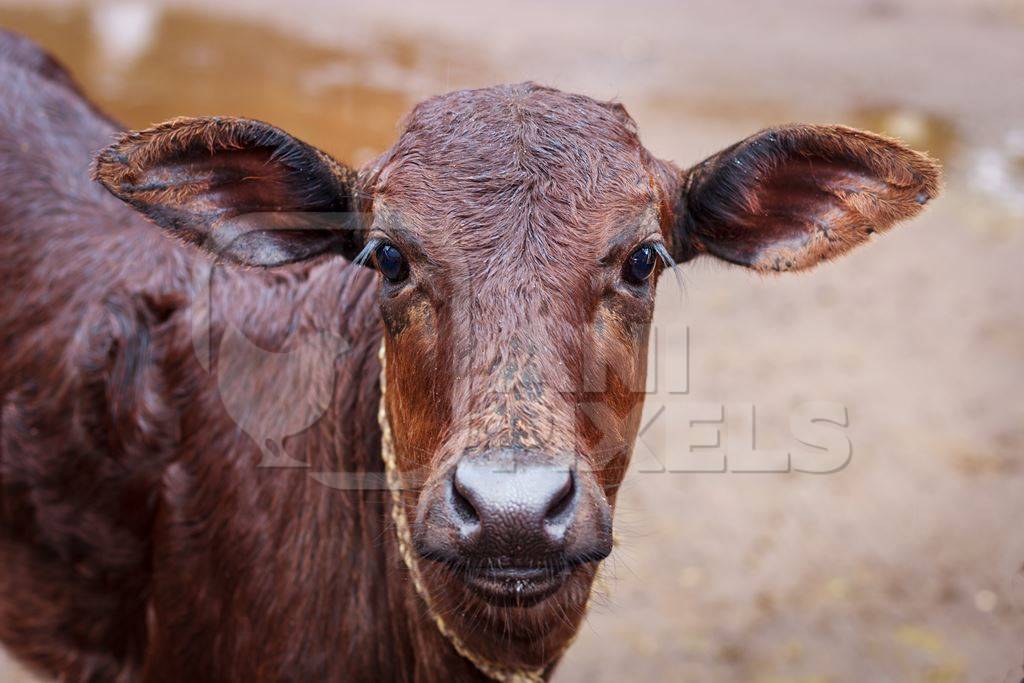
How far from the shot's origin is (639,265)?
10.1ft

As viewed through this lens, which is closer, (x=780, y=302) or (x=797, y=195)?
(x=797, y=195)

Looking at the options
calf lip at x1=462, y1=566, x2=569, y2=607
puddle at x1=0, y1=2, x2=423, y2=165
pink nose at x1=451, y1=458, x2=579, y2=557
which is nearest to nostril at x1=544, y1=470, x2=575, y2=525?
pink nose at x1=451, y1=458, x2=579, y2=557

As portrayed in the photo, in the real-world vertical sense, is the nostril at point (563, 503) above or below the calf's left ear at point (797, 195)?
below

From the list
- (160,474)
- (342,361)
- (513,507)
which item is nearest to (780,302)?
(342,361)

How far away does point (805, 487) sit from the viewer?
22.4 ft

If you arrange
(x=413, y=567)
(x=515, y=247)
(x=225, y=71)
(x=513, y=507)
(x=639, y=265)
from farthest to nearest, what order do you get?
1. (x=225, y=71)
2. (x=413, y=567)
3. (x=639, y=265)
4. (x=515, y=247)
5. (x=513, y=507)

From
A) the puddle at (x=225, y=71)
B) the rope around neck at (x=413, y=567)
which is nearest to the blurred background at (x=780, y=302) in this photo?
the puddle at (x=225, y=71)

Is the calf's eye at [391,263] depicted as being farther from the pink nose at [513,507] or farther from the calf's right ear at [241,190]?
the pink nose at [513,507]

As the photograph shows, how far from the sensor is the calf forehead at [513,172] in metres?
2.91

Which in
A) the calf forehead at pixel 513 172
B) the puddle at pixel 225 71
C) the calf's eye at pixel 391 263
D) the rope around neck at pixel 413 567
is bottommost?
the rope around neck at pixel 413 567

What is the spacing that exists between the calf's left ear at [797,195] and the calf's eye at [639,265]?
47cm

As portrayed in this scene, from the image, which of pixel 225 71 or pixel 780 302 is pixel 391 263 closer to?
pixel 780 302

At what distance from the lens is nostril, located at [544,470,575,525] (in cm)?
250

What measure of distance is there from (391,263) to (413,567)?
0.98 m
